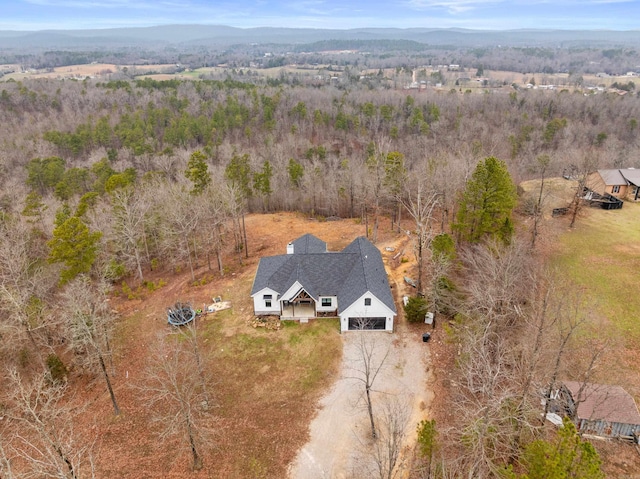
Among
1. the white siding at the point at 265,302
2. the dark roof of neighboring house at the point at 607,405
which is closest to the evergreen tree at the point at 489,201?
the dark roof of neighboring house at the point at 607,405

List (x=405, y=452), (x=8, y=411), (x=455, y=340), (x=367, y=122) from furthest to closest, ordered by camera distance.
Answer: (x=367, y=122) → (x=455, y=340) → (x=8, y=411) → (x=405, y=452)

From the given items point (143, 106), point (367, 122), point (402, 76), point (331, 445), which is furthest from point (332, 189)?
point (402, 76)

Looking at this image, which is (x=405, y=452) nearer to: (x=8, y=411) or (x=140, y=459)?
(x=140, y=459)

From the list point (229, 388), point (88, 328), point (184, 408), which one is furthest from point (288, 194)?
point (184, 408)

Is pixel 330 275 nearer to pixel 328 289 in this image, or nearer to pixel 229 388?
pixel 328 289

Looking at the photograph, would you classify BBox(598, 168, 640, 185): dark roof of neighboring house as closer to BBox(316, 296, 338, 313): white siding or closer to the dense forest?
the dense forest

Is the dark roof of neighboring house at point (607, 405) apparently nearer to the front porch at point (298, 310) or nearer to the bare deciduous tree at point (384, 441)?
the bare deciduous tree at point (384, 441)

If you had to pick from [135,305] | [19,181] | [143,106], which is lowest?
[135,305]
